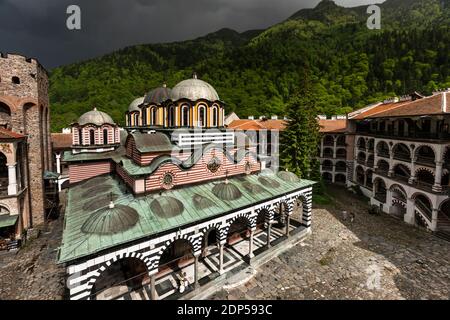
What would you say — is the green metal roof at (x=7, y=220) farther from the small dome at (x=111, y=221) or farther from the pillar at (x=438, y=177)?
the pillar at (x=438, y=177)

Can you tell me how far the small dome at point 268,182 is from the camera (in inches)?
650

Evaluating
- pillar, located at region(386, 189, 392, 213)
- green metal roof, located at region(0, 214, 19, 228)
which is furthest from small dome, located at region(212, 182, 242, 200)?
pillar, located at region(386, 189, 392, 213)

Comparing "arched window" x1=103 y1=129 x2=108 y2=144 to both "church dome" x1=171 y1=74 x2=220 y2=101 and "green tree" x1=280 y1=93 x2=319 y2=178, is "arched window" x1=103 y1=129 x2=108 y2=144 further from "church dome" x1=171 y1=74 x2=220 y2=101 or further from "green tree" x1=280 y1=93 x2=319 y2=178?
"green tree" x1=280 y1=93 x2=319 y2=178

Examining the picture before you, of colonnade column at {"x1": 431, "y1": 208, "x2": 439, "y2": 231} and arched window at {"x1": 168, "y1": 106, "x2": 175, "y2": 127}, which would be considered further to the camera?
colonnade column at {"x1": 431, "y1": 208, "x2": 439, "y2": 231}

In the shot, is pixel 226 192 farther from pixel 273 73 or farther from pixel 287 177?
pixel 273 73

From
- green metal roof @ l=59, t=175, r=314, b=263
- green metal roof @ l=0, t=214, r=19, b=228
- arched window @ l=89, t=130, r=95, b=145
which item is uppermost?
arched window @ l=89, t=130, r=95, b=145

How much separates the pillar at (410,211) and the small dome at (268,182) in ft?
48.7

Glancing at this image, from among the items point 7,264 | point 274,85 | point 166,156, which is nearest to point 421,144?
point 166,156

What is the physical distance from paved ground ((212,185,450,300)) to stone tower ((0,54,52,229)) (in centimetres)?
1819

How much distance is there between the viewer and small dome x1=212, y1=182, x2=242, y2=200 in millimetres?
13795

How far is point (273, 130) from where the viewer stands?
37.8m

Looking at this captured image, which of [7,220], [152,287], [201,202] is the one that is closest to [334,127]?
[201,202]
